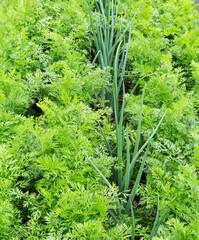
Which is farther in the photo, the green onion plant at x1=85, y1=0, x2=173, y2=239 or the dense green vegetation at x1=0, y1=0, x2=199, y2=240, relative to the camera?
the green onion plant at x1=85, y1=0, x2=173, y2=239

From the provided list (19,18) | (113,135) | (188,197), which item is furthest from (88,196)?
(19,18)

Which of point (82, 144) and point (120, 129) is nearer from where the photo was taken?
point (82, 144)

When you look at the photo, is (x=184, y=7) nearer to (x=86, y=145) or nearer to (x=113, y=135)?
(x=113, y=135)

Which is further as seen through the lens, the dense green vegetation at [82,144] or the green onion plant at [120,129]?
the green onion plant at [120,129]

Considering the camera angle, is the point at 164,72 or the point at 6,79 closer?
the point at 6,79

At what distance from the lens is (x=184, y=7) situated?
9.71 feet

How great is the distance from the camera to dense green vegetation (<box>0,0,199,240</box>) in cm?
120

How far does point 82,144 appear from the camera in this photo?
141cm

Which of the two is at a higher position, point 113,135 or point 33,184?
point 113,135

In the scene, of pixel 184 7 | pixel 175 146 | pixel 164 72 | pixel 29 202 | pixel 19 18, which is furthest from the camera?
pixel 184 7

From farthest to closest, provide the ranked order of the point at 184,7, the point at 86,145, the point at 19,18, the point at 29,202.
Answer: the point at 184,7
the point at 19,18
the point at 86,145
the point at 29,202


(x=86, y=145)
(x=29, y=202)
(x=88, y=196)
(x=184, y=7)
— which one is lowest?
(x=29, y=202)

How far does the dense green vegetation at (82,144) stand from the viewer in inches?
47.2

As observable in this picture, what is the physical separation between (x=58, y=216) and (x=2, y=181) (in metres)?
0.33
